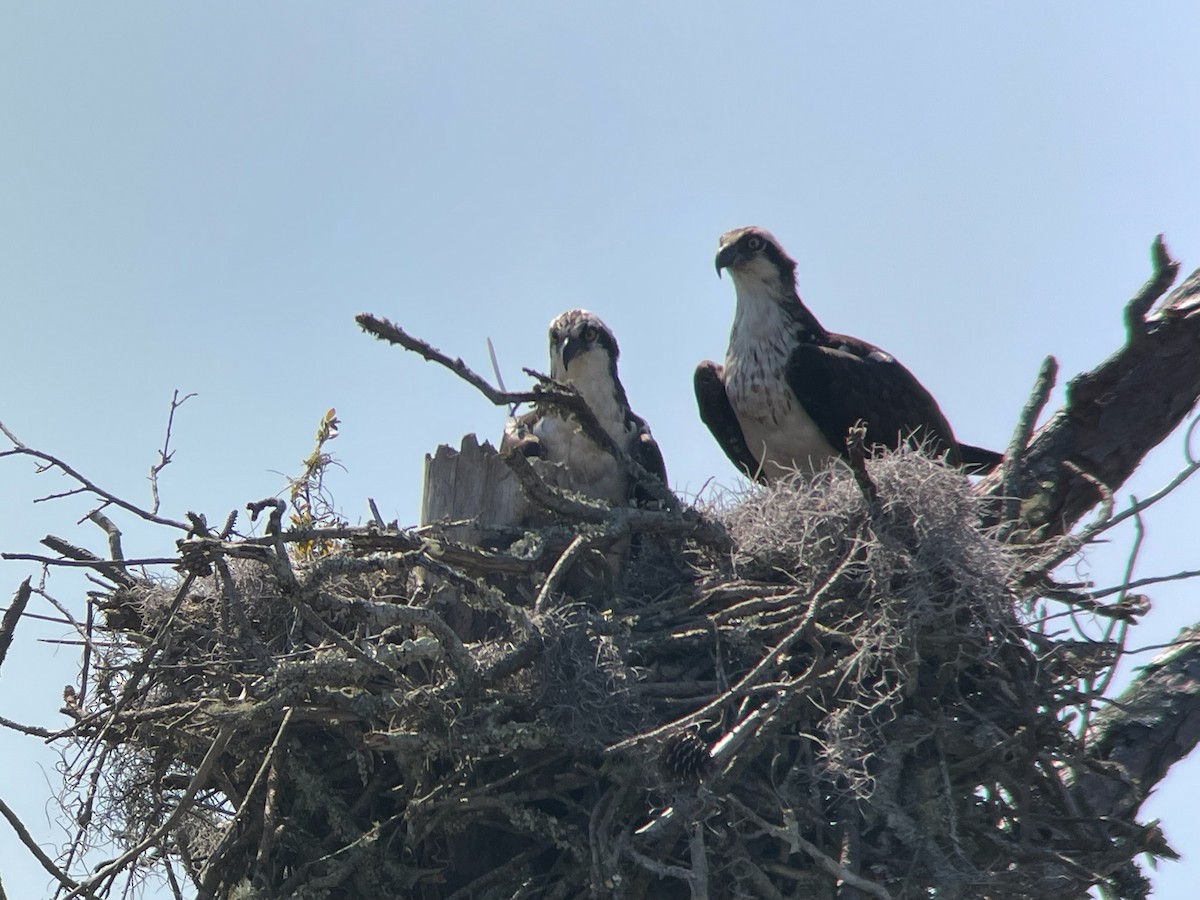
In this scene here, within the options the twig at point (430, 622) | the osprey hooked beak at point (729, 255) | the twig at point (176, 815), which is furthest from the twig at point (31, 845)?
the osprey hooked beak at point (729, 255)

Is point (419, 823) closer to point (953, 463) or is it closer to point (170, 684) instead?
point (170, 684)

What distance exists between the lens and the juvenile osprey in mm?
7367

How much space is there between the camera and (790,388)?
7508 millimetres

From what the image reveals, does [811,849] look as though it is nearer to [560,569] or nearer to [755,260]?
[560,569]

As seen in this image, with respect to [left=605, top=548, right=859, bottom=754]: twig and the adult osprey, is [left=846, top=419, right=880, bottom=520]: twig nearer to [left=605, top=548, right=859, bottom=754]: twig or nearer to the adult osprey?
[left=605, top=548, right=859, bottom=754]: twig

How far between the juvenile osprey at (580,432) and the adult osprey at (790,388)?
463 millimetres

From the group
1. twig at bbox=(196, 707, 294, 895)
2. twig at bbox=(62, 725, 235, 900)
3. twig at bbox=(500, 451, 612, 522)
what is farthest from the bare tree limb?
twig at bbox=(62, 725, 235, 900)

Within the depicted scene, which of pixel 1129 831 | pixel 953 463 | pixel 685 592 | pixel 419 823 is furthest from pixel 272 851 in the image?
pixel 953 463

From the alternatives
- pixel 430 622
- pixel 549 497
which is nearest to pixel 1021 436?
pixel 549 497

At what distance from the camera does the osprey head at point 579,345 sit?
7.96m

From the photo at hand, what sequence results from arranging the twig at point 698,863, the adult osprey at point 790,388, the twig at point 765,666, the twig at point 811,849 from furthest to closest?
1. the adult osprey at point 790,388
2. the twig at point 765,666
3. the twig at point 811,849
4. the twig at point 698,863

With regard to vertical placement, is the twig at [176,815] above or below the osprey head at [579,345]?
below

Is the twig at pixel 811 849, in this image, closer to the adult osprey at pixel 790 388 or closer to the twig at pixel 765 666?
the twig at pixel 765 666

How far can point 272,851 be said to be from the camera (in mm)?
5832
